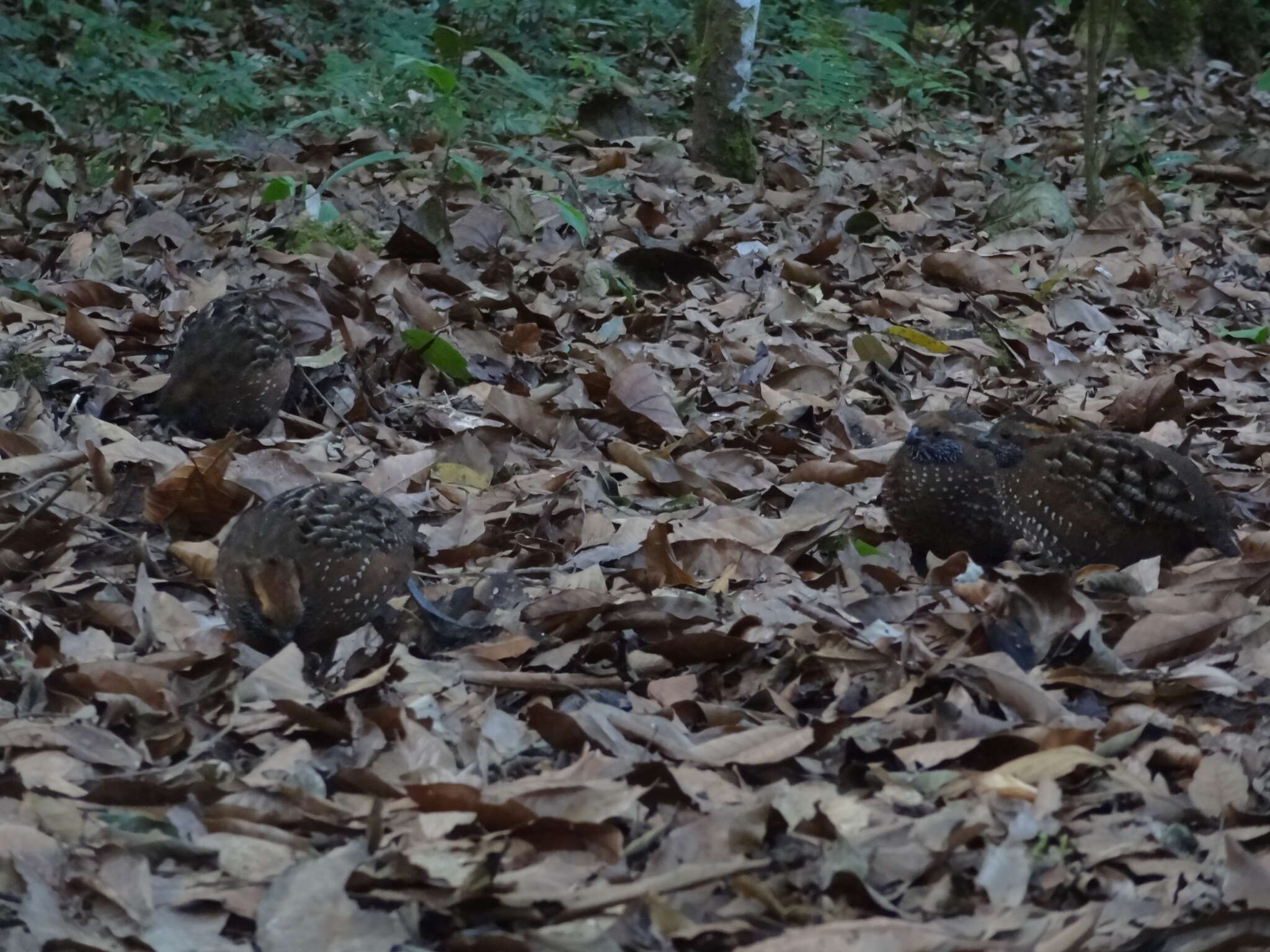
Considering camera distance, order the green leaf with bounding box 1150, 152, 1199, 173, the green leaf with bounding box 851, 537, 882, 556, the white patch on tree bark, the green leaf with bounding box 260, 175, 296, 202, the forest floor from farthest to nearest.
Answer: the green leaf with bounding box 1150, 152, 1199, 173, the white patch on tree bark, the green leaf with bounding box 260, 175, 296, 202, the green leaf with bounding box 851, 537, 882, 556, the forest floor

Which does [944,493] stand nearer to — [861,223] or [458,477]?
[458,477]

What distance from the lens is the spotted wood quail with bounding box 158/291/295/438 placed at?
436cm

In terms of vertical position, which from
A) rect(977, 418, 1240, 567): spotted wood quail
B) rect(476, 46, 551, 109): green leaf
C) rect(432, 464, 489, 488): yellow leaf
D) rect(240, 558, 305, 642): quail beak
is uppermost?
rect(476, 46, 551, 109): green leaf

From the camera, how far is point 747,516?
153 inches

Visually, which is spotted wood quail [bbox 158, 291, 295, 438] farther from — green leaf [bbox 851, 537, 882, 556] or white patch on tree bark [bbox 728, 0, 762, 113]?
white patch on tree bark [bbox 728, 0, 762, 113]

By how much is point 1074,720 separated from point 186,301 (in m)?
3.90

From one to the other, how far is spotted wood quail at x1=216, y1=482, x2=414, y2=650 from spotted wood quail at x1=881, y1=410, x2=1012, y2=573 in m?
1.36

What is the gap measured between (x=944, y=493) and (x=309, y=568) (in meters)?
1.64

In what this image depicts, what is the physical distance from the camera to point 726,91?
23.7 ft

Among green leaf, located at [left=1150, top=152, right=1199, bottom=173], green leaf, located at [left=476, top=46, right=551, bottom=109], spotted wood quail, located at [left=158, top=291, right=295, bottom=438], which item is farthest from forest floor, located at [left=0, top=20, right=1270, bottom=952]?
green leaf, located at [left=1150, top=152, right=1199, bottom=173]

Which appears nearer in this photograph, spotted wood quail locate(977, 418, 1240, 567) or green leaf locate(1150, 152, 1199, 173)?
spotted wood quail locate(977, 418, 1240, 567)

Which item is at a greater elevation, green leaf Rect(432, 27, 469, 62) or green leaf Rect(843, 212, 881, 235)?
→ green leaf Rect(432, 27, 469, 62)

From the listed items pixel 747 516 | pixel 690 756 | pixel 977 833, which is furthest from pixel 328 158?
pixel 977 833

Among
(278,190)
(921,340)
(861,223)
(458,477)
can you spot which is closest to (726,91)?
(861,223)
